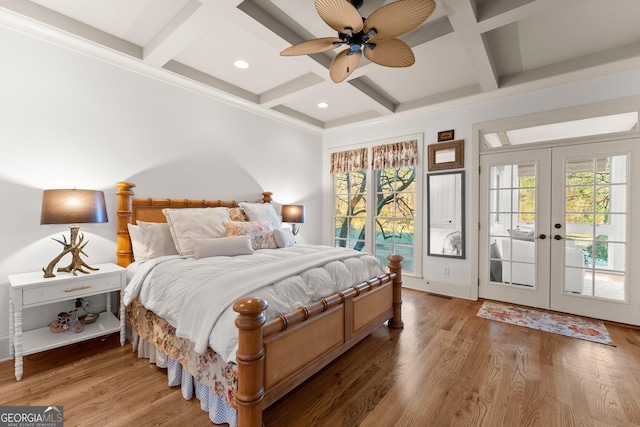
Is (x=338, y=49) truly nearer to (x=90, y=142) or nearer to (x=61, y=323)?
(x=90, y=142)

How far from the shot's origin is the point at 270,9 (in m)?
2.30

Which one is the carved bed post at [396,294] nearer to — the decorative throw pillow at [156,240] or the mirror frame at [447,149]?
the mirror frame at [447,149]

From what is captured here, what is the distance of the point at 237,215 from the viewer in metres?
3.41

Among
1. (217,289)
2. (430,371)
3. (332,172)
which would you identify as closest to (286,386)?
(217,289)

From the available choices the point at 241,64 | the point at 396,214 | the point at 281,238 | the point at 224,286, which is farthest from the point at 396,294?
the point at 241,64

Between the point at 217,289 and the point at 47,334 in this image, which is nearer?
the point at 217,289

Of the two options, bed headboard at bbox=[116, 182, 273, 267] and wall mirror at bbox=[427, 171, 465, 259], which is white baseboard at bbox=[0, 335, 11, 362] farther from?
wall mirror at bbox=[427, 171, 465, 259]

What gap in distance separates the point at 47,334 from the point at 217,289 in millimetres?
1720

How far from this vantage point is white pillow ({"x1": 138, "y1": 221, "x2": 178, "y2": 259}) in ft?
8.58

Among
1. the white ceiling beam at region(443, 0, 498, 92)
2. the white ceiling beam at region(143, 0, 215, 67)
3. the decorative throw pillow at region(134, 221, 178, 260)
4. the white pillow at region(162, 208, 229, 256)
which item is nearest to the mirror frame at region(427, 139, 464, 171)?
the white ceiling beam at region(443, 0, 498, 92)

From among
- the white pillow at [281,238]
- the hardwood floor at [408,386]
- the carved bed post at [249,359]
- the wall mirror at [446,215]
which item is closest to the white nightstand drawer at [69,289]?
the hardwood floor at [408,386]

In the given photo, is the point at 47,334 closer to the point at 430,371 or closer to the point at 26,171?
the point at 26,171

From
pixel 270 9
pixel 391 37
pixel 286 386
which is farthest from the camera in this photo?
pixel 270 9

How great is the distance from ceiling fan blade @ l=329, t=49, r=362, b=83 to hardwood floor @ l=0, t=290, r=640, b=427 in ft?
7.76
